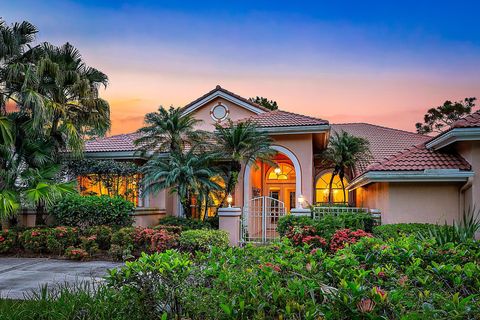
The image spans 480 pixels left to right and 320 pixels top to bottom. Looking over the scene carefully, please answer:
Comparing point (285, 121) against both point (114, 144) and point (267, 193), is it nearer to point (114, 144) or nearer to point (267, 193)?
point (267, 193)

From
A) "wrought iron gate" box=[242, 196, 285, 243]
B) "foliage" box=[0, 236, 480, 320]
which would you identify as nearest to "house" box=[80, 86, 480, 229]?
"wrought iron gate" box=[242, 196, 285, 243]

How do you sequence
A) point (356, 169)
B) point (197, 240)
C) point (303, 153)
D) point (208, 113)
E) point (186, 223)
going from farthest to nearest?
point (208, 113), point (356, 169), point (303, 153), point (186, 223), point (197, 240)

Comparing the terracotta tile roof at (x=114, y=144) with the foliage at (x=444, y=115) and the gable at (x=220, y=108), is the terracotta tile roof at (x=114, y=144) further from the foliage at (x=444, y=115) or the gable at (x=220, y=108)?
the foliage at (x=444, y=115)

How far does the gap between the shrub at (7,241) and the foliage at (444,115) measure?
4189 cm

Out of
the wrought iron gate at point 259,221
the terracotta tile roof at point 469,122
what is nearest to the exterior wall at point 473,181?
Answer: the terracotta tile roof at point 469,122

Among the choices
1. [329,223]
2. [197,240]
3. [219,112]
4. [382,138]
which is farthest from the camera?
[382,138]

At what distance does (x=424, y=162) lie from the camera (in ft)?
40.6

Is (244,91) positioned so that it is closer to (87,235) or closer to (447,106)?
(87,235)

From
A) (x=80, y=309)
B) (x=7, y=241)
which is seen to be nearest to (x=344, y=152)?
(x=7, y=241)

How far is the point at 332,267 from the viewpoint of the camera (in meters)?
4.07

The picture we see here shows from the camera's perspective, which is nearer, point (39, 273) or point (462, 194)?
point (39, 273)

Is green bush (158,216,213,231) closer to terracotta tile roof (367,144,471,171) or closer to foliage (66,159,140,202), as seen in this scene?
foliage (66,159,140,202)

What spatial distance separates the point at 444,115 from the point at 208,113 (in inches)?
1321

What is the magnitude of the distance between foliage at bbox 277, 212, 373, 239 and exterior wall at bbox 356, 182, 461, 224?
0.75 meters
